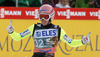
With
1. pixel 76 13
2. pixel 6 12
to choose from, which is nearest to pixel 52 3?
pixel 76 13

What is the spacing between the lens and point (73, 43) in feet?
18.7

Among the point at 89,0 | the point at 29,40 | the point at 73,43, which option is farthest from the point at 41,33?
the point at 89,0

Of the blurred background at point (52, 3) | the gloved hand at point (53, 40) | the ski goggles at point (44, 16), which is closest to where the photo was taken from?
the ski goggles at point (44, 16)

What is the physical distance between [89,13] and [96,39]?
2.26ft

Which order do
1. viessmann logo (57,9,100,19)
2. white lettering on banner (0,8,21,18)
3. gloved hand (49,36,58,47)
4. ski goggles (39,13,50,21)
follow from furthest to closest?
1. viessmann logo (57,9,100,19)
2. white lettering on banner (0,8,21,18)
3. gloved hand (49,36,58,47)
4. ski goggles (39,13,50,21)

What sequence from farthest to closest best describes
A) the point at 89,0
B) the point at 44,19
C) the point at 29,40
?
the point at 89,0 → the point at 29,40 → the point at 44,19

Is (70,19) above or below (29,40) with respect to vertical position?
above

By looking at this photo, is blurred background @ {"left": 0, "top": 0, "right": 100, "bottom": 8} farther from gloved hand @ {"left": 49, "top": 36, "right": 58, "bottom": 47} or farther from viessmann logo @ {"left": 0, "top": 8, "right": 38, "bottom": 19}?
gloved hand @ {"left": 49, "top": 36, "right": 58, "bottom": 47}

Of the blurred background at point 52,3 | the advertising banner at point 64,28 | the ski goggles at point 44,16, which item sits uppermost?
the ski goggles at point 44,16

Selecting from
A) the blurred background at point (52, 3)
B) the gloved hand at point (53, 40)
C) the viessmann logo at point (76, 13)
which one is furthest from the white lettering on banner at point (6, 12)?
the gloved hand at point (53, 40)

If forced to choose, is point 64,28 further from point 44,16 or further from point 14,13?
point 44,16

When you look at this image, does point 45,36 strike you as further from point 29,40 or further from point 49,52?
point 29,40

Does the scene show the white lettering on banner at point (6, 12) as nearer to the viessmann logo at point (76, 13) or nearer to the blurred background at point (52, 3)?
the blurred background at point (52, 3)

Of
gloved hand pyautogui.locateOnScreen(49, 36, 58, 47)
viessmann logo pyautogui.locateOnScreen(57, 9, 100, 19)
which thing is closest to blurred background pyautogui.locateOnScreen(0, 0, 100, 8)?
viessmann logo pyautogui.locateOnScreen(57, 9, 100, 19)
